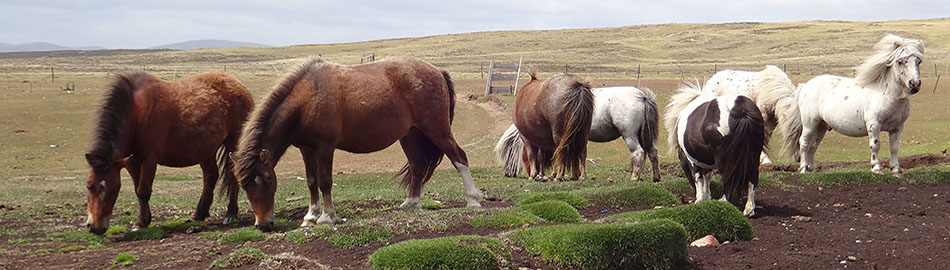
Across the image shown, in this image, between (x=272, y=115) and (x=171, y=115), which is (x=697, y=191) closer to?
(x=272, y=115)

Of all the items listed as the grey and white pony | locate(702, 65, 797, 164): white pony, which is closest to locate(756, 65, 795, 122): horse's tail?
locate(702, 65, 797, 164): white pony

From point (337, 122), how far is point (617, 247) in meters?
3.54

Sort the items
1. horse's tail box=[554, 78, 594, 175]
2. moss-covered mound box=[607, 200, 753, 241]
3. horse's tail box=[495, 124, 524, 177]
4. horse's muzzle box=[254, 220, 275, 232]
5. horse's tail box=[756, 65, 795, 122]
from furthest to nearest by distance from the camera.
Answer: horse's tail box=[495, 124, 524, 177], horse's tail box=[756, 65, 795, 122], horse's tail box=[554, 78, 594, 175], horse's muzzle box=[254, 220, 275, 232], moss-covered mound box=[607, 200, 753, 241]

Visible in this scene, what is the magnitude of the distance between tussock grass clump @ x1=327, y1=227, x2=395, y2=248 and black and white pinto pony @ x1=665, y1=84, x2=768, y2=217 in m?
3.51

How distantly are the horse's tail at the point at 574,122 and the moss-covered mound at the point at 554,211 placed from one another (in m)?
3.84

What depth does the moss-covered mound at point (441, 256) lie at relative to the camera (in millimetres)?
6645

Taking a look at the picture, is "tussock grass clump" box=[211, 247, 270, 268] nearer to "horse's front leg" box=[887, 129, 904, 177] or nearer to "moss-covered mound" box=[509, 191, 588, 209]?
"moss-covered mound" box=[509, 191, 588, 209]

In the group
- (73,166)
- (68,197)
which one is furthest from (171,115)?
(73,166)

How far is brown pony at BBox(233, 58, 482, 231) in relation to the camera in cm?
888

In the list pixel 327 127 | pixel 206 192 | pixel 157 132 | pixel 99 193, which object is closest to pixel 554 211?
pixel 327 127

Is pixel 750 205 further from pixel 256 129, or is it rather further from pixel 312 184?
pixel 256 129

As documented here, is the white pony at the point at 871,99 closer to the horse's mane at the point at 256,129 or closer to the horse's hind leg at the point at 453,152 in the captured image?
the horse's hind leg at the point at 453,152

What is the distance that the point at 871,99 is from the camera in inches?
483

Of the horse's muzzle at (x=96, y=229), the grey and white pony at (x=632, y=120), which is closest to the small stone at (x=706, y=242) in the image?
the horse's muzzle at (x=96, y=229)
